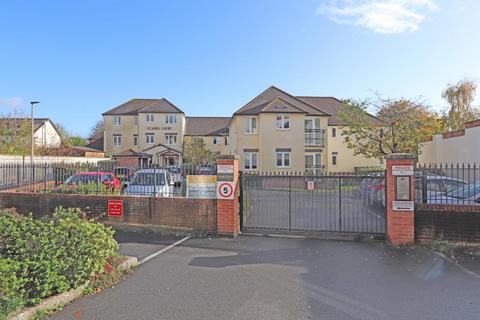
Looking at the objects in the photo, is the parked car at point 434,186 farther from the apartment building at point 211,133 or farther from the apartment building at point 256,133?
the apartment building at point 211,133

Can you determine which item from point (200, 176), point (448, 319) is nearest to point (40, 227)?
point (200, 176)

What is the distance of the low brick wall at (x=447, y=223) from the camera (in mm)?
8000

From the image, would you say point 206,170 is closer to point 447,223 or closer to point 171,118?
point 447,223

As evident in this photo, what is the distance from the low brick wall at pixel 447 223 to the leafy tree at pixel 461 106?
114ft

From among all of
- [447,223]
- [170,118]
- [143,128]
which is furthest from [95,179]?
[170,118]

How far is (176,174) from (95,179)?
2907 millimetres

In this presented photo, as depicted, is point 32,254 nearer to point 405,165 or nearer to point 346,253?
point 346,253

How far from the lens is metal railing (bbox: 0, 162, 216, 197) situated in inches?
420

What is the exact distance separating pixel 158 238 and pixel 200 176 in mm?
1988

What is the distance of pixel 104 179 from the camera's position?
38.5ft

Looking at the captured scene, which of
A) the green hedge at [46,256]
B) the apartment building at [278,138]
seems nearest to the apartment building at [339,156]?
the apartment building at [278,138]

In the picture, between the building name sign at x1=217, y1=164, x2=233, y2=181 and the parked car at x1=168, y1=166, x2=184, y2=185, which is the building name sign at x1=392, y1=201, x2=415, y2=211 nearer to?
the building name sign at x1=217, y1=164, x2=233, y2=181

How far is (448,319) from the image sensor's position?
4.50 meters

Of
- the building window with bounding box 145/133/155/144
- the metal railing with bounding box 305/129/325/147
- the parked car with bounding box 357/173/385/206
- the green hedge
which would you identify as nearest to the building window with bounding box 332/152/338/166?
the metal railing with bounding box 305/129/325/147
